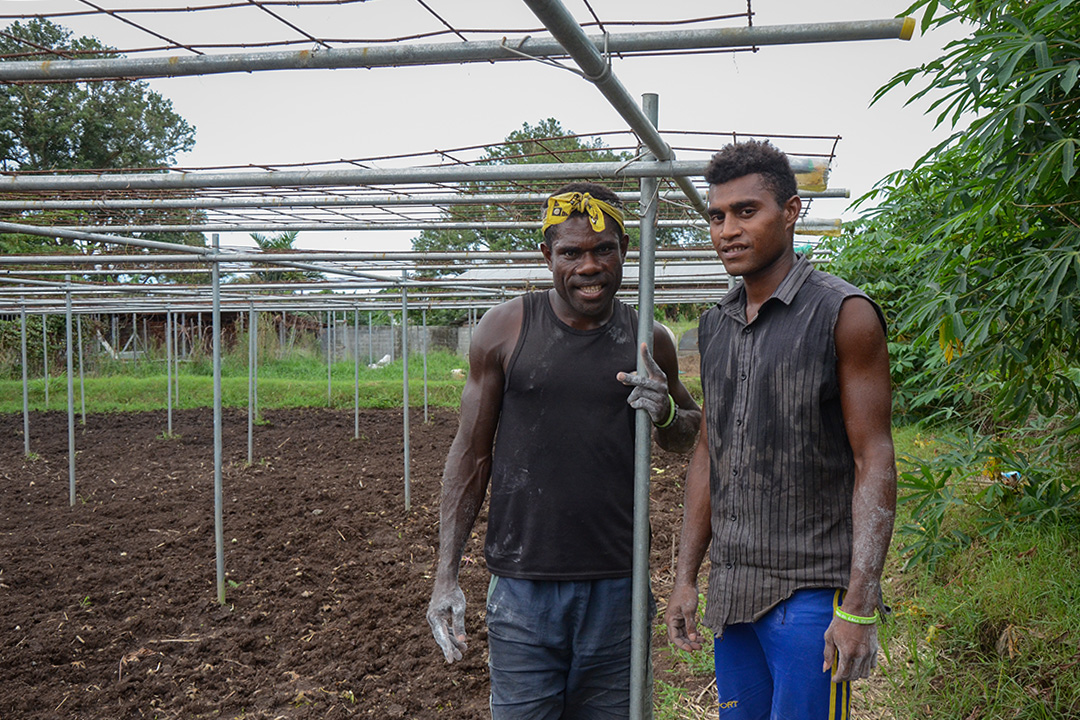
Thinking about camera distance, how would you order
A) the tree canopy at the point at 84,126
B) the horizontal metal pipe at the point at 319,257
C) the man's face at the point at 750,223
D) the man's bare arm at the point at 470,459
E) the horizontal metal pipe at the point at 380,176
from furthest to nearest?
1. the tree canopy at the point at 84,126
2. the horizontal metal pipe at the point at 319,257
3. the man's bare arm at the point at 470,459
4. the horizontal metal pipe at the point at 380,176
5. the man's face at the point at 750,223

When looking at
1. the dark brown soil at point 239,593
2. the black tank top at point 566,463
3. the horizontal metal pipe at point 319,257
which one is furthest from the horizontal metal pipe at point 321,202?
the dark brown soil at point 239,593

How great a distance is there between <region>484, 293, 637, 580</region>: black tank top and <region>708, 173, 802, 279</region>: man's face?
452 millimetres

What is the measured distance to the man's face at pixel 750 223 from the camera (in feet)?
6.73

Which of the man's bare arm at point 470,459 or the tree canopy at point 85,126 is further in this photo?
the tree canopy at point 85,126

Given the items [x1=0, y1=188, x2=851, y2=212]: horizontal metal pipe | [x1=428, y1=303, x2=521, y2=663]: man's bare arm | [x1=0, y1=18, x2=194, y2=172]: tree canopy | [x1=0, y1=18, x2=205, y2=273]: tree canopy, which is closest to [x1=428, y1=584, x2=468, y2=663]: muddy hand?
[x1=428, y1=303, x2=521, y2=663]: man's bare arm

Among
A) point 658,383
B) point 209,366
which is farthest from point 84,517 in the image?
point 209,366

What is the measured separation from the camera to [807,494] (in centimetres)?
195

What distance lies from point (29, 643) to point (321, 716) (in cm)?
212

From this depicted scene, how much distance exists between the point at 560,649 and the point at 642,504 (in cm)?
53

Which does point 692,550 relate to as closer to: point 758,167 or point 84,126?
point 758,167

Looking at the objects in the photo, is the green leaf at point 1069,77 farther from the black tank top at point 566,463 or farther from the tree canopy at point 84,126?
the tree canopy at point 84,126

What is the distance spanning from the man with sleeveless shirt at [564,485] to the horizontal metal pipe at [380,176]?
0.12m

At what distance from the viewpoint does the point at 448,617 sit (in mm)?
2438

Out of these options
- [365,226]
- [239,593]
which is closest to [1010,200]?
[365,226]
